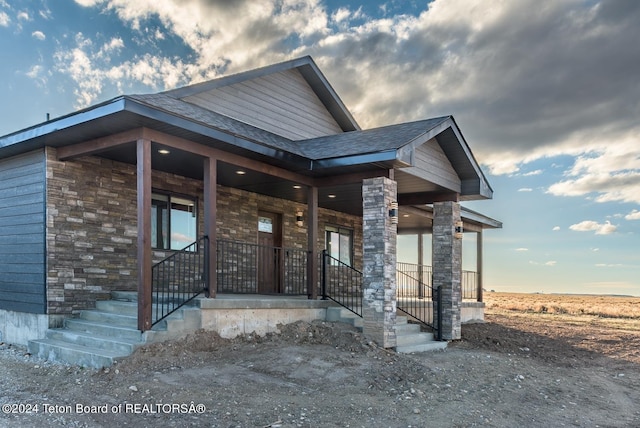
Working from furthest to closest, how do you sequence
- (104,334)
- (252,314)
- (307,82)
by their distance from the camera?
(307,82) → (252,314) → (104,334)

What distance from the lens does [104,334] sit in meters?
7.76

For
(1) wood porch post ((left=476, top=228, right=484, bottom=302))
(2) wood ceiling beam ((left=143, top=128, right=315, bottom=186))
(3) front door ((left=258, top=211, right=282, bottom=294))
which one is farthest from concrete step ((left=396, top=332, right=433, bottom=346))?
(1) wood porch post ((left=476, top=228, right=484, bottom=302))

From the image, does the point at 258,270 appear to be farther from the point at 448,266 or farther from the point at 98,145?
the point at 98,145

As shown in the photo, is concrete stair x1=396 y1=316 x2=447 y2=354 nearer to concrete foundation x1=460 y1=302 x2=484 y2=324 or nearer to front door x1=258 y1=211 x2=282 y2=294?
front door x1=258 y1=211 x2=282 y2=294

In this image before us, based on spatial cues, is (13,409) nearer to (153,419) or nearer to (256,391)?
(153,419)

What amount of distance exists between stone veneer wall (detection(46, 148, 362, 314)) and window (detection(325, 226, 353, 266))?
5630 mm

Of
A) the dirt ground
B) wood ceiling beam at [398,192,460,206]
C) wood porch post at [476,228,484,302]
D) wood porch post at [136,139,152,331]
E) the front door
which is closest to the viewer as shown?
the dirt ground

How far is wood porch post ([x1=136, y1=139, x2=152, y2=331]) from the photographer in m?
7.21

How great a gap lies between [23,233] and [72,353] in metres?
3.03

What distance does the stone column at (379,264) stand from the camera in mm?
9125

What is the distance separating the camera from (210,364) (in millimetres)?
7047

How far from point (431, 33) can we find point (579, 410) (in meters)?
9.52

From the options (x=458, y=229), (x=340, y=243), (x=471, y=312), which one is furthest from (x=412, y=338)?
(x=471, y=312)

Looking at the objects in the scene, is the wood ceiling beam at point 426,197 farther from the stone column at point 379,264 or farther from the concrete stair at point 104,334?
the concrete stair at point 104,334
